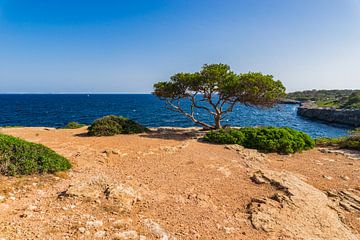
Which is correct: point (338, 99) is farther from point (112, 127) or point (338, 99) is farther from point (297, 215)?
point (297, 215)

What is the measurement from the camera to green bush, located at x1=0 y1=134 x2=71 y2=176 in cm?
689

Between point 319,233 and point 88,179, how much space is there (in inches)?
243

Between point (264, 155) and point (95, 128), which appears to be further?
point (95, 128)

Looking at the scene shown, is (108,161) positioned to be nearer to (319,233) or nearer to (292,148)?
(319,233)

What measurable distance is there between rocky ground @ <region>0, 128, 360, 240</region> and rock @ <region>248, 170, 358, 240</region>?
0.02m

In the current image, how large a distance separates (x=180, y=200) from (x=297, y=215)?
2884 millimetres

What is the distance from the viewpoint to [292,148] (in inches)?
480

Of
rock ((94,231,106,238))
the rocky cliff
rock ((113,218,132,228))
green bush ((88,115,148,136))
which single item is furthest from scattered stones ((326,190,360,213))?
the rocky cliff

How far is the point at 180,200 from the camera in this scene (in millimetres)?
6121

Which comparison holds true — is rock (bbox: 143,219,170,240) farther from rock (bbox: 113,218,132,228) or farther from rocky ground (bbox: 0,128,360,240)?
rock (bbox: 113,218,132,228)

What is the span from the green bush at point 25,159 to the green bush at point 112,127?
6625mm

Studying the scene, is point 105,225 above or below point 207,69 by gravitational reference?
below

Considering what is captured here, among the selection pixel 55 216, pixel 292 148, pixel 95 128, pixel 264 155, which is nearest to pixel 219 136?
pixel 264 155

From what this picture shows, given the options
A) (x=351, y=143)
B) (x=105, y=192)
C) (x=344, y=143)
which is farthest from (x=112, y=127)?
(x=351, y=143)
